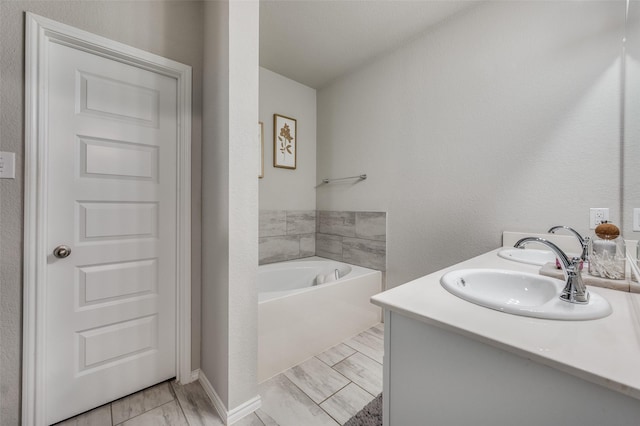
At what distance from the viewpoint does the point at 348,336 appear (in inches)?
83.7

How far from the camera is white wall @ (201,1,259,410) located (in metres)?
1.31

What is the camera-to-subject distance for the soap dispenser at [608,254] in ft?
3.08

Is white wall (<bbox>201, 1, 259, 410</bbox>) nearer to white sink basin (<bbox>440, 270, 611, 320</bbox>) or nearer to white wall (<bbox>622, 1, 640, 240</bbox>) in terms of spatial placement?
white sink basin (<bbox>440, 270, 611, 320</bbox>)

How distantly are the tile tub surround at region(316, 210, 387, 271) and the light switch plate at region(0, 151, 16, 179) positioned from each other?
7.66ft

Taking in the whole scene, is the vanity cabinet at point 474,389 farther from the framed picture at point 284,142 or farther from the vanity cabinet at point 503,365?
the framed picture at point 284,142

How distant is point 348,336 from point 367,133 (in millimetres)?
1878

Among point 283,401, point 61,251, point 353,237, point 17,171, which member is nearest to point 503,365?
point 283,401

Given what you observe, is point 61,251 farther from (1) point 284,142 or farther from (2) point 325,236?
(2) point 325,236

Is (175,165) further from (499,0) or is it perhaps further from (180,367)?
(499,0)

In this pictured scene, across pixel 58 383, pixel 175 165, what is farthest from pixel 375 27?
pixel 58 383

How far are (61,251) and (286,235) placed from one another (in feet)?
6.01

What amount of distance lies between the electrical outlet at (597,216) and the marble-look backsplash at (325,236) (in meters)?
1.33

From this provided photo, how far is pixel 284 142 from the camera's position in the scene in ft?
9.30

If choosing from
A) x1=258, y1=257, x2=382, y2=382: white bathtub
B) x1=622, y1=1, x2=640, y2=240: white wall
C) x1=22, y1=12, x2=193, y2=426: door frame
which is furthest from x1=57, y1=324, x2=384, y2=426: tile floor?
x1=622, y1=1, x2=640, y2=240: white wall
